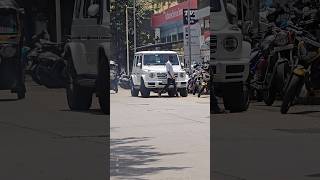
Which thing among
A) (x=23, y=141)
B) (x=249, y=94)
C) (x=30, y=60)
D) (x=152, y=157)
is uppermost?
(x=30, y=60)

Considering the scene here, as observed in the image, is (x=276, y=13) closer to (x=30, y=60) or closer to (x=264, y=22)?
(x=264, y=22)

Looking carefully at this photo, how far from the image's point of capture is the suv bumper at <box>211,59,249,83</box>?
3197 millimetres

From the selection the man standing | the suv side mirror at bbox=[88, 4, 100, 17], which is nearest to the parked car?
the suv side mirror at bbox=[88, 4, 100, 17]

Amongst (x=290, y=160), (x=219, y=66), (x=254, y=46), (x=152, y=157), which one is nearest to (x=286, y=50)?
(x=254, y=46)

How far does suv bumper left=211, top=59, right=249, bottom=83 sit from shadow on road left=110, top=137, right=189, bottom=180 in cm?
135

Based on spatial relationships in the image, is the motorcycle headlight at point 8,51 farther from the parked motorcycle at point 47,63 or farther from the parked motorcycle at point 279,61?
the parked motorcycle at point 279,61

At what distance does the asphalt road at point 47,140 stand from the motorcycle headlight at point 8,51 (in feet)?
0.63

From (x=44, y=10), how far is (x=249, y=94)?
1.29m

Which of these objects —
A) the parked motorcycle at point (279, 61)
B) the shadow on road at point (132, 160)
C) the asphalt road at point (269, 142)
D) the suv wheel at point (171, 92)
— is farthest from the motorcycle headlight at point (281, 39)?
the shadow on road at point (132, 160)

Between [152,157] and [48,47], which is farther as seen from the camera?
[152,157]

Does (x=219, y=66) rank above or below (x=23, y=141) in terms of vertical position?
above

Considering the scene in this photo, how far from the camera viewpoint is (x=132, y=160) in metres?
4.57

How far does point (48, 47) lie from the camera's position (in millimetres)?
3230

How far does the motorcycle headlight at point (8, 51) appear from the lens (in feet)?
10.3
